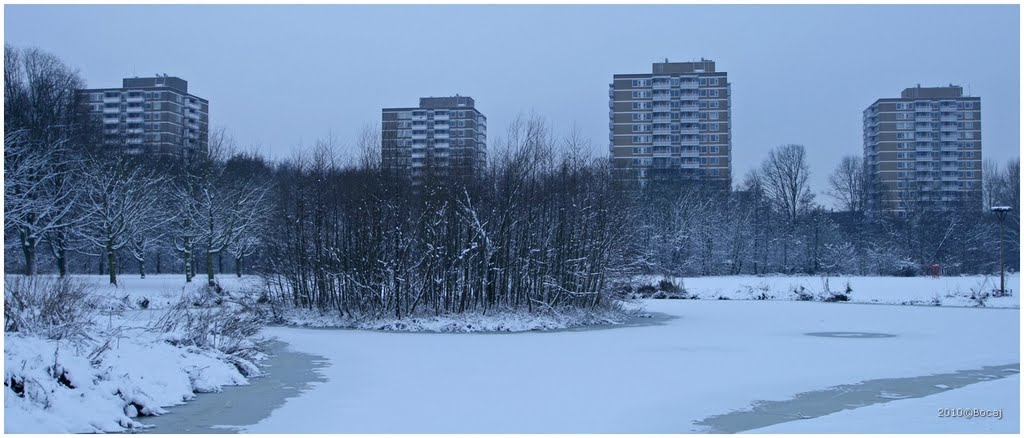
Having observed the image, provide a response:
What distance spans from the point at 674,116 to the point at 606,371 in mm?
71636

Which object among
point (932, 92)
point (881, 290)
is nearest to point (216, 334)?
point (881, 290)

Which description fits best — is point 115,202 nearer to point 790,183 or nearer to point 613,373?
point 613,373

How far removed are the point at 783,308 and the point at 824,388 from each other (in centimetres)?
1827

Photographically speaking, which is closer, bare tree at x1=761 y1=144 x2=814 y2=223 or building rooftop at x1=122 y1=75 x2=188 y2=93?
bare tree at x1=761 y1=144 x2=814 y2=223

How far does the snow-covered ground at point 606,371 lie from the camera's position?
9.02 metres

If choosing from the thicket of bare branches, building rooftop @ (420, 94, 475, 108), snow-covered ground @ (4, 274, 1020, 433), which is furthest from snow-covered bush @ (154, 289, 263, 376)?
building rooftop @ (420, 94, 475, 108)

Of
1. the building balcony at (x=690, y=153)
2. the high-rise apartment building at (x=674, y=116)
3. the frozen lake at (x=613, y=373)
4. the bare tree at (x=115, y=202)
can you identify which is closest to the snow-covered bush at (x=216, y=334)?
the frozen lake at (x=613, y=373)

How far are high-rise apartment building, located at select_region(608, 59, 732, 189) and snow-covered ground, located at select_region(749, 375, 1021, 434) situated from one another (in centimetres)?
7245

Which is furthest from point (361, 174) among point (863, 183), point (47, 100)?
point (863, 183)

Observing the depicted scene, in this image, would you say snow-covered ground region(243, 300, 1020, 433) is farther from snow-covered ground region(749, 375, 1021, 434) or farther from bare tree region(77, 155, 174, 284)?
bare tree region(77, 155, 174, 284)

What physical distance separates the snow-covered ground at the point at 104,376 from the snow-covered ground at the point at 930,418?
255 inches

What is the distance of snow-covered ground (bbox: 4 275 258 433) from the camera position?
827cm

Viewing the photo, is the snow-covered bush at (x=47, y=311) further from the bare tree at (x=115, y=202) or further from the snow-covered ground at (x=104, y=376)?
the bare tree at (x=115, y=202)

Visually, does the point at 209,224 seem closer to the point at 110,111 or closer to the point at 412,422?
the point at 412,422
